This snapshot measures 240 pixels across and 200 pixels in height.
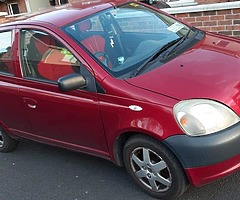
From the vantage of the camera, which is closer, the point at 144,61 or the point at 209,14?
the point at 144,61

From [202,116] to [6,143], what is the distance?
271cm

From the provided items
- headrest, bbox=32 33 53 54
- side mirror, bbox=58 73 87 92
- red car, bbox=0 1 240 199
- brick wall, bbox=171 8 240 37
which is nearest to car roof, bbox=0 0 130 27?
red car, bbox=0 1 240 199

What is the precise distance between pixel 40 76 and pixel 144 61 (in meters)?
1.06

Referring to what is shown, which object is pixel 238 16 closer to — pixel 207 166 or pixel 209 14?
pixel 209 14

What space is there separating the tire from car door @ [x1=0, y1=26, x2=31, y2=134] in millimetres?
1366

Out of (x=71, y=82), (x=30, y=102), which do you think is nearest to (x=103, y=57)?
(x=71, y=82)

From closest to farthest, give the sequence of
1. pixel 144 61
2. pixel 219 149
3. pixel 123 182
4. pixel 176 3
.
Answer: pixel 219 149 → pixel 144 61 → pixel 123 182 → pixel 176 3

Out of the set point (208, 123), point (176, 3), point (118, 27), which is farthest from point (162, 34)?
point (176, 3)

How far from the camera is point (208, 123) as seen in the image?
2236mm

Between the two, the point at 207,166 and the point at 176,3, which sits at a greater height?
the point at 176,3

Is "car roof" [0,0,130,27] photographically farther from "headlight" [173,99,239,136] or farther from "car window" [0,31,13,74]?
"headlight" [173,99,239,136]

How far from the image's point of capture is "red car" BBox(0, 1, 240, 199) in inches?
89.4

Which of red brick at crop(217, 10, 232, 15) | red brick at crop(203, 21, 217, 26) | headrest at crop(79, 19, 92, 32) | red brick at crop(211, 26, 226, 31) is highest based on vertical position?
headrest at crop(79, 19, 92, 32)

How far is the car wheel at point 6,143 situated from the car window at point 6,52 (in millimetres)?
915
